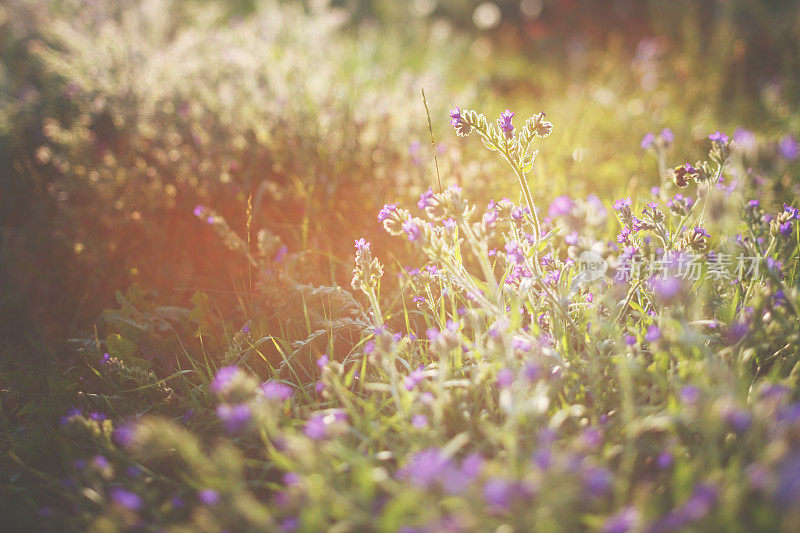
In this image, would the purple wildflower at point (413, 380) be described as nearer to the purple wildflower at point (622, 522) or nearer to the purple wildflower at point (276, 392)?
the purple wildflower at point (276, 392)

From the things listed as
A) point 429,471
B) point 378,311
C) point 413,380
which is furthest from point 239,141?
point 429,471

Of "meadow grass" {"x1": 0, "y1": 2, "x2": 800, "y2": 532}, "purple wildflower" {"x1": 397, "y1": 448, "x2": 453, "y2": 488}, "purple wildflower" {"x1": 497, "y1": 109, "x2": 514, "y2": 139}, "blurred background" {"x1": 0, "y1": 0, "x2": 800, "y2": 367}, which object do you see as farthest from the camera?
"blurred background" {"x1": 0, "y1": 0, "x2": 800, "y2": 367}

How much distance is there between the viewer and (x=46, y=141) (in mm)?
3457

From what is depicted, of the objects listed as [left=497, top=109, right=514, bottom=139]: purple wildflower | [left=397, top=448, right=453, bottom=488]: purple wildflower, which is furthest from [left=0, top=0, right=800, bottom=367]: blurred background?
[left=397, top=448, right=453, bottom=488]: purple wildflower

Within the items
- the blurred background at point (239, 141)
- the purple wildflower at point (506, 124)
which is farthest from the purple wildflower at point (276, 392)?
the purple wildflower at point (506, 124)

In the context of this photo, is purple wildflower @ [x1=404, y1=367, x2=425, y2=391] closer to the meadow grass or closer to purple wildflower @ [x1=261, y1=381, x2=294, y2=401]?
the meadow grass

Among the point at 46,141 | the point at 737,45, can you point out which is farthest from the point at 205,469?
the point at 737,45

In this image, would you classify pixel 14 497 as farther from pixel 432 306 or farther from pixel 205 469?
pixel 432 306

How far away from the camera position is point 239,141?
116 inches

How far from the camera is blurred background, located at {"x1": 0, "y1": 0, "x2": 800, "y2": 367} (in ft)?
7.95

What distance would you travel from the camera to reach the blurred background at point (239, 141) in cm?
242

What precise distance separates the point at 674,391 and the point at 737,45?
4201 mm

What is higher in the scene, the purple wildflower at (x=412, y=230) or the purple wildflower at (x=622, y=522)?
the purple wildflower at (x=412, y=230)

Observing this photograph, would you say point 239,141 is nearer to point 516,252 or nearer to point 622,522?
point 516,252
